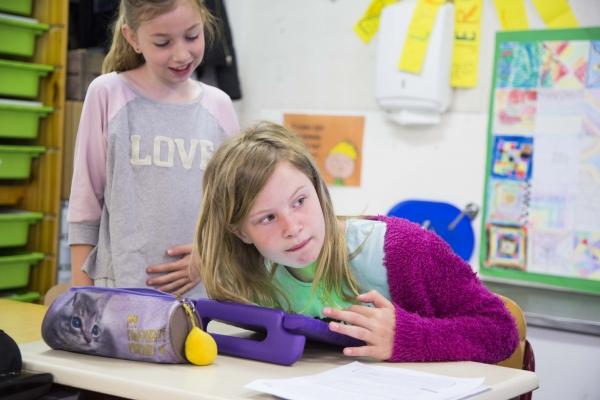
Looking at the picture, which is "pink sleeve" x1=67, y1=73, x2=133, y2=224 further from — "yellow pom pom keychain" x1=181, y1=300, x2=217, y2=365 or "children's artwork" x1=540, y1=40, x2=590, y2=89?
"children's artwork" x1=540, y1=40, x2=590, y2=89

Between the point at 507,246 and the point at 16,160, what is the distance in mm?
1365

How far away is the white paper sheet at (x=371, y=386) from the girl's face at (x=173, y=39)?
68cm

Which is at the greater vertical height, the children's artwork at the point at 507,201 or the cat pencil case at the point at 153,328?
the children's artwork at the point at 507,201

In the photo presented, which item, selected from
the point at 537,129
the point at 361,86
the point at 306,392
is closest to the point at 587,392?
the point at 537,129

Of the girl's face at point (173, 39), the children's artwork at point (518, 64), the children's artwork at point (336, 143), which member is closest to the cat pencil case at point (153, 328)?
the girl's face at point (173, 39)

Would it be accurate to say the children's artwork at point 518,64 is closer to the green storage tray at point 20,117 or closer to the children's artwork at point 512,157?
the children's artwork at point 512,157

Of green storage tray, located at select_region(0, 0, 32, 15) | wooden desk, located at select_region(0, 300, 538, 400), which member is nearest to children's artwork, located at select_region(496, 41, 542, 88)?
wooden desk, located at select_region(0, 300, 538, 400)

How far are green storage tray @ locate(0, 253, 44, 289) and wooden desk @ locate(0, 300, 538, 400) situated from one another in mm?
Result: 1242

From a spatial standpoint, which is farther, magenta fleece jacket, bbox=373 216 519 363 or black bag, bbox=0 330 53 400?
magenta fleece jacket, bbox=373 216 519 363

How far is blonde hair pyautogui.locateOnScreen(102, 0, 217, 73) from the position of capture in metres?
1.46

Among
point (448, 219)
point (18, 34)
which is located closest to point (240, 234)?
point (448, 219)

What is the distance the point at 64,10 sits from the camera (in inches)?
95.6

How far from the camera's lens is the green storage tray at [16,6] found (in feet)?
7.71

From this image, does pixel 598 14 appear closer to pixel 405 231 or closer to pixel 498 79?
pixel 498 79
